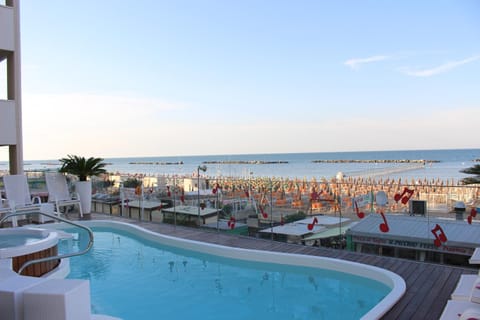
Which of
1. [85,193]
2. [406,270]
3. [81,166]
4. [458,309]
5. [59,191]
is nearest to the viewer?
[458,309]

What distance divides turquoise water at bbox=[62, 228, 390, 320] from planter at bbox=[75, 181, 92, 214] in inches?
113

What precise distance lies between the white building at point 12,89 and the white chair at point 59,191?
1.13 m

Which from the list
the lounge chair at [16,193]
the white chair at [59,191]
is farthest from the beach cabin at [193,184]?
the lounge chair at [16,193]

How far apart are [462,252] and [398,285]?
5.87ft

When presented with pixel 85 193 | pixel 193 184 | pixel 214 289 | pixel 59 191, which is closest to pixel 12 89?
pixel 59 191

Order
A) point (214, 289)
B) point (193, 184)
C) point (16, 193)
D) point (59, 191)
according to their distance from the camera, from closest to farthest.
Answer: point (214, 289) < point (16, 193) < point (193, 184) < point (59, 191)

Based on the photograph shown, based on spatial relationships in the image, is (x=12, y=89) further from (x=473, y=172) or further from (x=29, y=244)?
(x=473, y=172)

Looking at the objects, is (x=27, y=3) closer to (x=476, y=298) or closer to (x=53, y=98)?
(x=53, y=98)

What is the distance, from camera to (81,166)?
893 centimetres

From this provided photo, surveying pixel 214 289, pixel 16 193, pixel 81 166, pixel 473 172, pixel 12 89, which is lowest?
pixel 214 289

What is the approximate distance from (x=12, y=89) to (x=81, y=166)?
250 centimetres

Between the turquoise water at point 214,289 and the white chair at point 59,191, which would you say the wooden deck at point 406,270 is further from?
the white chair at point 59,191

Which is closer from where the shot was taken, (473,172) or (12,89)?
(473,172)

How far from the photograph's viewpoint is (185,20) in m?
13.2
